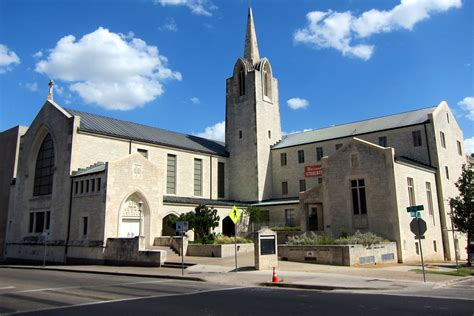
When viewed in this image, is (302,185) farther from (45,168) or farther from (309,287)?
(309,287)

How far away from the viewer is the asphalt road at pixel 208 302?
1005cm

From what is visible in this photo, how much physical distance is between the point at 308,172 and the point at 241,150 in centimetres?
904

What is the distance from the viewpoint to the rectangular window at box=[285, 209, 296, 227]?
134ft

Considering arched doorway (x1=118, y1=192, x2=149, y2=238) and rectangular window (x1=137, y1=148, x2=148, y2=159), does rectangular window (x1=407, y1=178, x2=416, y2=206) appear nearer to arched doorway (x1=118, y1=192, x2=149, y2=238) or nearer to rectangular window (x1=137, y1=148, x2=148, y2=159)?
arched doorway (x1=118, y1=192, x2=149, y2=238)

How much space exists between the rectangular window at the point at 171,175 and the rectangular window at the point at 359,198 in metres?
19.3

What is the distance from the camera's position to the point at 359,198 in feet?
98.1

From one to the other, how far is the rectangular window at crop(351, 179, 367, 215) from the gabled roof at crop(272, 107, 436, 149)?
11.2m

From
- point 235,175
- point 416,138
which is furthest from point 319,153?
point 235,175

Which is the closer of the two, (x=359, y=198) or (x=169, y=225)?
(x=359, y=198)

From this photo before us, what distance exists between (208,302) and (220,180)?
36288mm

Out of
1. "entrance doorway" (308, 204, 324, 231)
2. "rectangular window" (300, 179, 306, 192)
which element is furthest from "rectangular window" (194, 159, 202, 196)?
"entrance doorway" (308, 204, 324, 231)

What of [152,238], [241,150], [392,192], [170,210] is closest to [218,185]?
[241,150]

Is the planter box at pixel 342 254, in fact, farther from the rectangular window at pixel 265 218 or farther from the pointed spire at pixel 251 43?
the pointed spire at pixel 251 43

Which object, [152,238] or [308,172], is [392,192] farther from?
[152,238]
